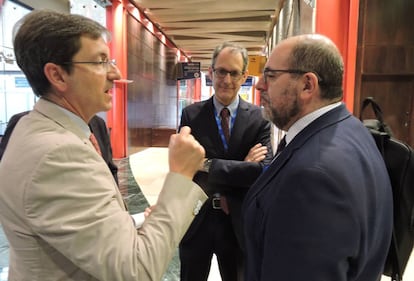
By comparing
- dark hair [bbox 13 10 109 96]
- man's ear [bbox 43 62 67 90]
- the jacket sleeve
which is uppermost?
dark hair [bbox 13 10 109 96]

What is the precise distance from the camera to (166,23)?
10.9m

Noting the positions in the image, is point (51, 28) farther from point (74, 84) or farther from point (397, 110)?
point (397, 110)

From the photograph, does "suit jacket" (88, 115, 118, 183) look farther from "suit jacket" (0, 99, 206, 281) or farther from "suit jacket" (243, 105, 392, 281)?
"suit jacket" (243, 105, 392, 281)

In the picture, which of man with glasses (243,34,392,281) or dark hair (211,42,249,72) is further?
dark hair (211,42,249,72)

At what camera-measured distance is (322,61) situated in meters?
1.03

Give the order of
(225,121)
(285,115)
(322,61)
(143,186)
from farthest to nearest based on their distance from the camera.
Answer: (143,186) < (225,121) < (285,115) < (322,61)

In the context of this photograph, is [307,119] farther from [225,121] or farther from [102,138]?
[102,138]

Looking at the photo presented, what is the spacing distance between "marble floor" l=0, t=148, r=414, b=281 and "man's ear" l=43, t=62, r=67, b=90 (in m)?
2.30

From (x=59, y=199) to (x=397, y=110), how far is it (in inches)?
187

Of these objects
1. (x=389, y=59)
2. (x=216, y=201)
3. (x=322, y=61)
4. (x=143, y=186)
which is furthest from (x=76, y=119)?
(x=143, y=186)

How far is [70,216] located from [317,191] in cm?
62

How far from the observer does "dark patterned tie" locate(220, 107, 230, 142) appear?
181cm

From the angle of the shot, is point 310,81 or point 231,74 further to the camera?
point 231,74

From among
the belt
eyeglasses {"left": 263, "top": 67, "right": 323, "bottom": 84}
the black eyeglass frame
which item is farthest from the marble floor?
Result: eyeglasses {"left": 263, "top": 67, "right": 323, "bottom": 84}
